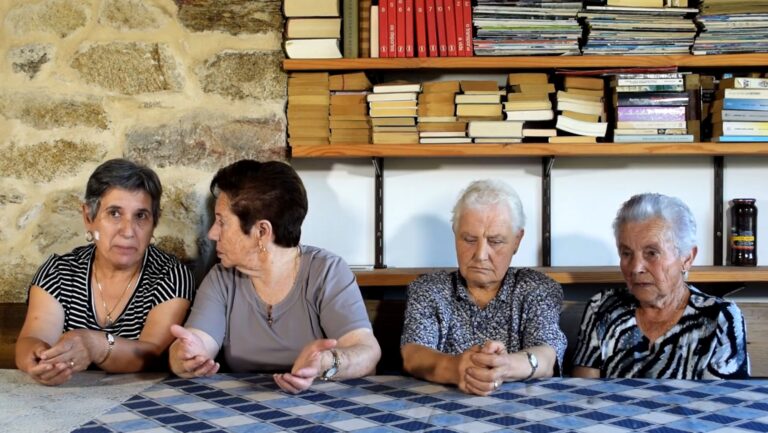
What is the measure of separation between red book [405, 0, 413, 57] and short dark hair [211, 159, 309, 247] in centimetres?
87

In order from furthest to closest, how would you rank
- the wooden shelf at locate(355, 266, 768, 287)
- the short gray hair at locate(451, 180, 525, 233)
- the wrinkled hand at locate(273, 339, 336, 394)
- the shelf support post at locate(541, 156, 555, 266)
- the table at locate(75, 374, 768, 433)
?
1. the shelf support post at locate(541, 156, 555, 266)
2. the wooden shelf at locate(355, 266, 768, 287)
3. the short gray hair at locate(451, 180, 525, 233)
4. the wrinkled hand at locate(273, 339, 336, 394)
5. the table at locate(75, 374, 768, 433)

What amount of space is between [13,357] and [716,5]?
2836 mm

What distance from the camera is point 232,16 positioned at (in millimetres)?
Answer: 2959

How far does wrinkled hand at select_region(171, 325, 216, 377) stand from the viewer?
6.04ft

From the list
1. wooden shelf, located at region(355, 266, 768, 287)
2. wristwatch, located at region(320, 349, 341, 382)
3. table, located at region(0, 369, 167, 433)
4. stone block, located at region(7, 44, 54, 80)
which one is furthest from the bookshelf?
table, located at region(0, 369, 167, 433)

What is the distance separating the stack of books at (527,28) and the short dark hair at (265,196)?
104 centimetres

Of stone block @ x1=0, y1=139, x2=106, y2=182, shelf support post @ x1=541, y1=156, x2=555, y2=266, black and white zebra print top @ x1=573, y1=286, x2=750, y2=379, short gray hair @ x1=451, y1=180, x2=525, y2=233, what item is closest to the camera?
black and white zebra print top @ x1=573, y1=286, x2=750, y2=379

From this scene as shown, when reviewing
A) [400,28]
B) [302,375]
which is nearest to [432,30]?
[400,28]

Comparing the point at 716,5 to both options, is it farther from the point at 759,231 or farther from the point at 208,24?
the point at 208,24

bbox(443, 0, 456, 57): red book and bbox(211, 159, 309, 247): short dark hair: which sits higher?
bbox(443, 0, 456, 57): red book

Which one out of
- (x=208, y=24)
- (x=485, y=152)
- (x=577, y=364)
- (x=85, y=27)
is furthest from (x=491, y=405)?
(x=85, y=27)

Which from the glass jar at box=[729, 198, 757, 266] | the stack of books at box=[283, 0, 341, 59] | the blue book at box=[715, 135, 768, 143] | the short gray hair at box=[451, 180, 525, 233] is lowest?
the glass jar at box=[729, 198, 757, 266]

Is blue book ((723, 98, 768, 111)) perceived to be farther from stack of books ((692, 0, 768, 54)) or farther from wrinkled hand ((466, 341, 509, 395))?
wrinkled hand ((466, 341, 509, 395))

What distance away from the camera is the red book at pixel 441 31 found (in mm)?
2910
